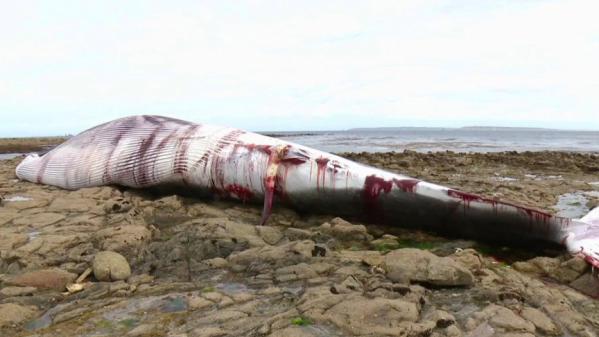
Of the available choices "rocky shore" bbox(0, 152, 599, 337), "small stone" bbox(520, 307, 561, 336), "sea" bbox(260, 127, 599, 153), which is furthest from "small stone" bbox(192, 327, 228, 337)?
"sea" bbox(260, 127, 599, 153)

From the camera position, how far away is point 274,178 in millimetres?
6590

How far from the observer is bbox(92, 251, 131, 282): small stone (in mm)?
4183

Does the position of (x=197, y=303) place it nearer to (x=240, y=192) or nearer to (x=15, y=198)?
(x=240, y=192)

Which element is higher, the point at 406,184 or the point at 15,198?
the point at 406,184

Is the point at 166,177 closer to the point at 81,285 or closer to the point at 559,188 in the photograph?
the point at 81,285

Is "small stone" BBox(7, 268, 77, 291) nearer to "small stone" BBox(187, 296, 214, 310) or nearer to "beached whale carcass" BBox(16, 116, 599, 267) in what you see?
"small stone" BBox(187, 296, 214, 310)

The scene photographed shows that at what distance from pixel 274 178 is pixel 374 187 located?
4.77 feet

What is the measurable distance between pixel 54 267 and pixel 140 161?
10.8ft

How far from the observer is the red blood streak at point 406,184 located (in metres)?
5.69

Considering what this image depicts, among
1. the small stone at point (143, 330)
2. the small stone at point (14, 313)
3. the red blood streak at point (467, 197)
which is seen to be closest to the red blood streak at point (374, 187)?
the red blood streak at point (467, 197)

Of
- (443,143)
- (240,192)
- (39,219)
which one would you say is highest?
(240,192)

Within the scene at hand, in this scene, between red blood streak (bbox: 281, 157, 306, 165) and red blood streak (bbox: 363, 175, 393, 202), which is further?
red blood streak (bbox: 281, 157, 306, 165)

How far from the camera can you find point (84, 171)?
7879mm

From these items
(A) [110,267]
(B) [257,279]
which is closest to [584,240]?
(B) [257,279]
